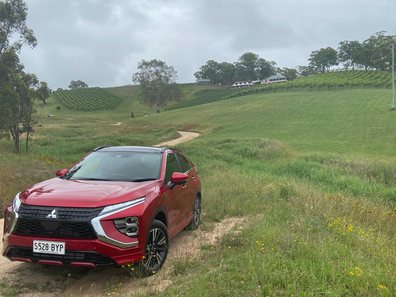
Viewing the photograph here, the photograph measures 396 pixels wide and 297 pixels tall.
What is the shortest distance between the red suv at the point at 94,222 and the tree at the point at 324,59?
Answer: 150 meters

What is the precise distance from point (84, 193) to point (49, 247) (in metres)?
0.77

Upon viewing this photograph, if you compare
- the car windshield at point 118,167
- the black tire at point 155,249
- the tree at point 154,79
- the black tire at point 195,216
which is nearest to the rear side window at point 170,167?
the car windshield at point 118,167

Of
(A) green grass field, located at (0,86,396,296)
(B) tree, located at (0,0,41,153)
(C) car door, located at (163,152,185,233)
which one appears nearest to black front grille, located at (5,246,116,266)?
(A) green grass field, located at (0,86,396,296)

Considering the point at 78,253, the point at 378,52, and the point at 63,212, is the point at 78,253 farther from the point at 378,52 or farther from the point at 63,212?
the point at 378,52

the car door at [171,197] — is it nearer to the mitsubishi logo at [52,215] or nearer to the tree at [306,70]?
the mitsubishi logo at [52,215]

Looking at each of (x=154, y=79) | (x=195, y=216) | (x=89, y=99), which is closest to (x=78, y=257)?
(x=195, y=216)

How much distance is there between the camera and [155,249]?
4.34 metres

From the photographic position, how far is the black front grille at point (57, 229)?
12.1ft

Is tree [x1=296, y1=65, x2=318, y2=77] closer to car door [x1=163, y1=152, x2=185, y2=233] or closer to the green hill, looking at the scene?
the green hill

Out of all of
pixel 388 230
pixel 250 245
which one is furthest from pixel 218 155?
pixel 250 245

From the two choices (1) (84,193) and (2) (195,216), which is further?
(2) (195,216)

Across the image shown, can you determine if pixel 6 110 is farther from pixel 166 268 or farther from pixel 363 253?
pixel 363 253

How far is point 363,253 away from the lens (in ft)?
15.3

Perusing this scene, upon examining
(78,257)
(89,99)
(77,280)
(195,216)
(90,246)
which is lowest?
(195,216)
